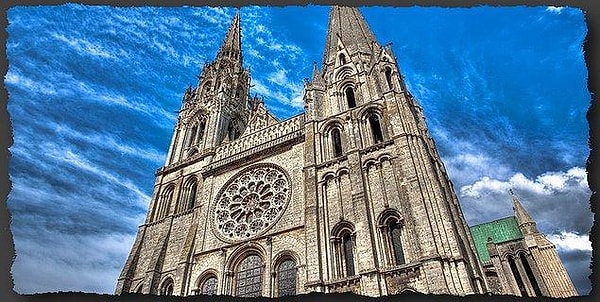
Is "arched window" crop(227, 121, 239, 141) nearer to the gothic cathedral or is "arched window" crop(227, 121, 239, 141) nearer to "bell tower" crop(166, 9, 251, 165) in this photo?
"bell tower" crop(166, 9, 251, 165)

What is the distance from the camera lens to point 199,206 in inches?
513

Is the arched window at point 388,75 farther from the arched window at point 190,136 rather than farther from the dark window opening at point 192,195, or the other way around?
the arched window at point 190,136

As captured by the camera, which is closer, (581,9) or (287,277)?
(581,9)

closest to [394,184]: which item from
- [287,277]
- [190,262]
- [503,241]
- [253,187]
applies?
[287,277]

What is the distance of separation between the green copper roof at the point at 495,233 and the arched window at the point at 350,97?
941 centimetres

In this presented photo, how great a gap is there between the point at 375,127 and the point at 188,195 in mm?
7137

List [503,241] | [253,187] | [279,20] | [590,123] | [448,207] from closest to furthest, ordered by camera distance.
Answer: [590,123], [279,20], [448,207], [253,187], [503,241]

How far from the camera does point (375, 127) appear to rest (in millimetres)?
12133

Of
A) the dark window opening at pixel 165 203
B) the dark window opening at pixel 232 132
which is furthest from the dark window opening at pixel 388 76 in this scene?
the dark window opening at pixel 165 203

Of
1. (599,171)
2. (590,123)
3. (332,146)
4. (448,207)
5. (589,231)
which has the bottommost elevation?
(589,231)

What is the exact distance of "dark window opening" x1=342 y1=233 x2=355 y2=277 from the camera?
9.30 metres

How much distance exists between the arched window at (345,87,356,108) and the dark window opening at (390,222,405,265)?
5.07 meters

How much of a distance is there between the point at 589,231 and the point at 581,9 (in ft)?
10.5

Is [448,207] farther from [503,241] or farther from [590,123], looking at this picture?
[503,241]
